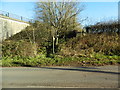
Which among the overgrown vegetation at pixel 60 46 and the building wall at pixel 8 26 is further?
the building wall at pixel 8 26

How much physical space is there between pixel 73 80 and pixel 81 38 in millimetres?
9303

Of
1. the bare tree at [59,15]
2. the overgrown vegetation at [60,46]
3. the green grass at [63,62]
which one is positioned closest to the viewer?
the green grass at [63,62]

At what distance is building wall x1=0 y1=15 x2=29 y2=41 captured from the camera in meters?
17.2

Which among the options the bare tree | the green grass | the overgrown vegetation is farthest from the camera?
the bare tree

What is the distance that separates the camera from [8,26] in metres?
19.1

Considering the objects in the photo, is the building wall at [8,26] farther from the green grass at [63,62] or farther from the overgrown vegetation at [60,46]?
the green grass at [63,62]

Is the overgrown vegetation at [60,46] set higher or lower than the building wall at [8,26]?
lower

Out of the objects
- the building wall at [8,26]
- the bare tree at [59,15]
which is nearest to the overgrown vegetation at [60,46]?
the bare tree at [59,15]

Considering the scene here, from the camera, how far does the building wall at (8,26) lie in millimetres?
17214

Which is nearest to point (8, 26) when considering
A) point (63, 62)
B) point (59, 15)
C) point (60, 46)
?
point (59, 15)

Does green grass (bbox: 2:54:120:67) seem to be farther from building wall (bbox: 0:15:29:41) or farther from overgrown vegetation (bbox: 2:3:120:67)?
building wall (bbox: 0:15:29:41)

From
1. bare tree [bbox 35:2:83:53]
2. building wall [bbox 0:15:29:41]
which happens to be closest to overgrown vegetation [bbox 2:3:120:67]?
bare tree [bbox 35:2:83:53]

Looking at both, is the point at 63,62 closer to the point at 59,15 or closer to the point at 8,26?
the point at 59,15

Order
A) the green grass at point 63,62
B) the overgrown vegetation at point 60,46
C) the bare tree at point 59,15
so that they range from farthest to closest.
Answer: the bare tree at point 59,15 → the overgrown vegetation at point 60,46 → the green grass at point 63,62
